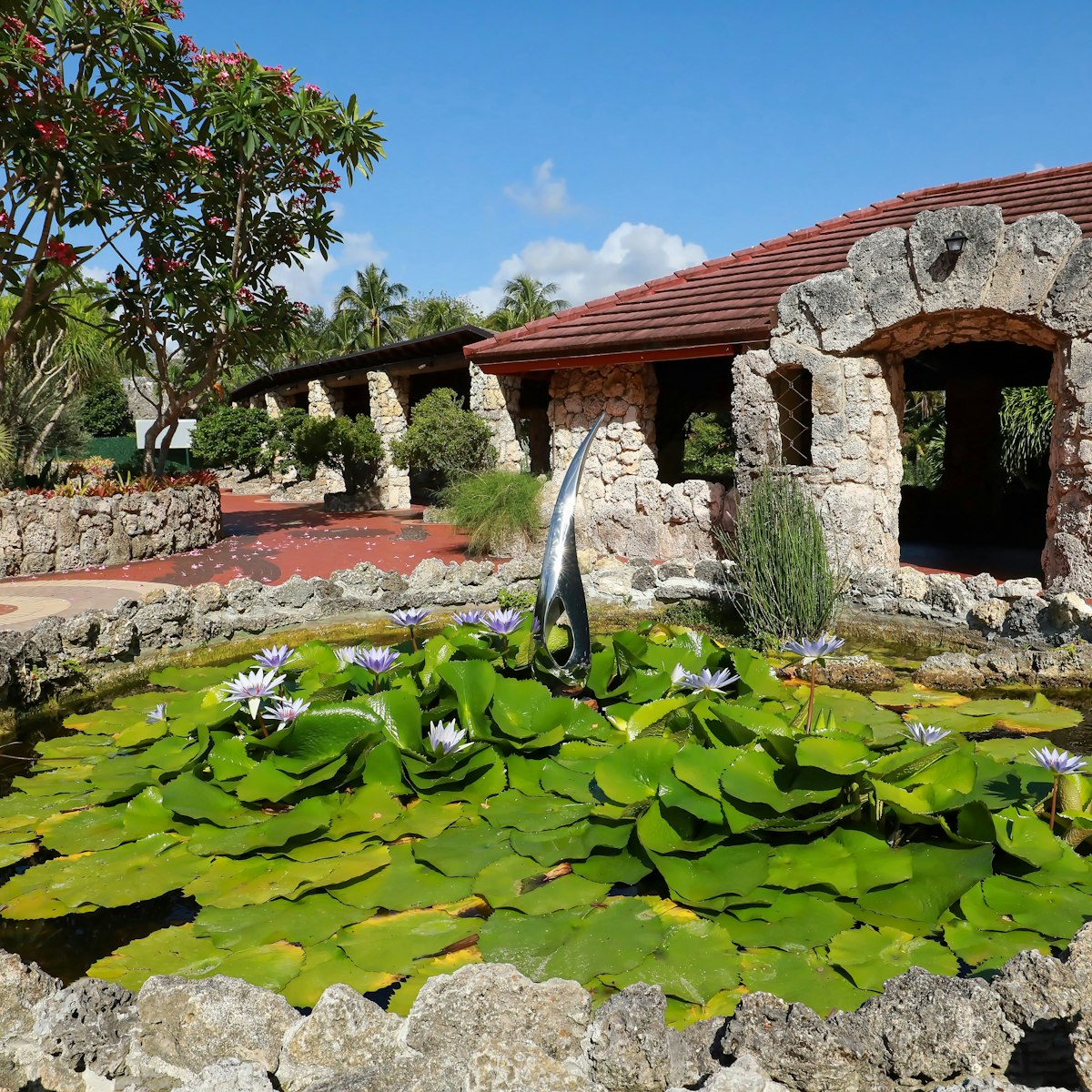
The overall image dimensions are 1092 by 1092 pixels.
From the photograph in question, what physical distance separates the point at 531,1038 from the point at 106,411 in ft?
112

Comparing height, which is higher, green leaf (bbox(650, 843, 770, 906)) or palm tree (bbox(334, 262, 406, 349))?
palm tree (bbox(334, 262, 406, 349))

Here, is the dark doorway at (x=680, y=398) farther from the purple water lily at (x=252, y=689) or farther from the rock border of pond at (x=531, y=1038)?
the rock border of pond at (x=531, y=1038)

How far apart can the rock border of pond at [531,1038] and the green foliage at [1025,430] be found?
41.2 ft

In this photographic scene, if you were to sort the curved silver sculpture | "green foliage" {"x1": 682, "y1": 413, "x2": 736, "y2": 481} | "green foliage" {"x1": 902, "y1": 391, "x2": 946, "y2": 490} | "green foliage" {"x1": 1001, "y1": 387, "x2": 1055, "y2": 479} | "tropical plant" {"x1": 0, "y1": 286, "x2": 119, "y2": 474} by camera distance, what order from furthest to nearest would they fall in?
"green foliage" {"x1": 682, "y1": 413, "x2": 736, "y2": 481}, "tropical plant" {"x1": 0, "y1": 286, "x2": 119, "y2": 474}, "green foliage" {"x1": 902, "y1": 391, "x2": 946, "y2": 490}, "green foliage" {"x1": 1001, "y1": 387, "x2": 1055, "y2": 479}, the curved silver sculpture

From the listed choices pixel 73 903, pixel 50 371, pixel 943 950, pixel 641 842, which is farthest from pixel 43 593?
pixel 50 371

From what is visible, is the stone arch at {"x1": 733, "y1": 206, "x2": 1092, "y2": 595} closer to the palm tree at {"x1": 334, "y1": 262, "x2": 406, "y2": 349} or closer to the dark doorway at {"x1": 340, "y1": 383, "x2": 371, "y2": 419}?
the dark doorway at {"x1": 340, "y1": 383, "x2": 371, "y2": 419}

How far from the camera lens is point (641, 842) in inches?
101

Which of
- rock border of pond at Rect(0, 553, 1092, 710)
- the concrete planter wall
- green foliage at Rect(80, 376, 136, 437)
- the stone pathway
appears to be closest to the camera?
rock border of pond at Rect(0, 553, 1092, 710)

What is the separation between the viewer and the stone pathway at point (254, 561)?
7.62m

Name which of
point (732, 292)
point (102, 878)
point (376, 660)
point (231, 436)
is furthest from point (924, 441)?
point (102, 878)

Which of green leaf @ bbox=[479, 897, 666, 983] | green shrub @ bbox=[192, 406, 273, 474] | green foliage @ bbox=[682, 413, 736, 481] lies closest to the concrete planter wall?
green leaf @ bbox=[479, 897, 666, 983]

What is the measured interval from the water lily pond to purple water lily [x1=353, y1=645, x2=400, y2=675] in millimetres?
16

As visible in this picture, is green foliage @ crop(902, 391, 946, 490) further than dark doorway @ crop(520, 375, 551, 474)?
No

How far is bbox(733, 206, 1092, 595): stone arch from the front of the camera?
6242 millimetres
